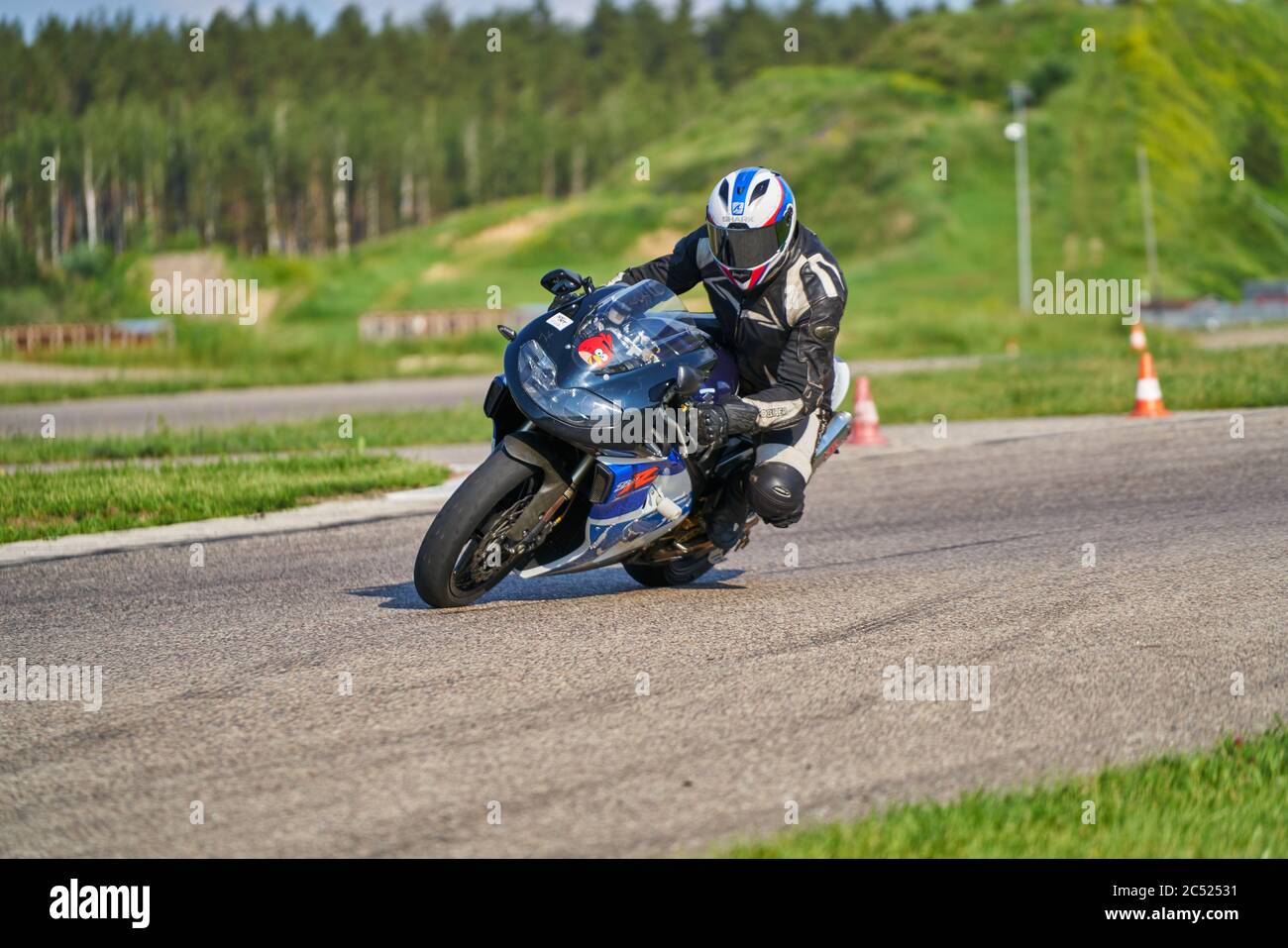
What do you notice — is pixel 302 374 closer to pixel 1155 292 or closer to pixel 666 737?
pixel 666 737

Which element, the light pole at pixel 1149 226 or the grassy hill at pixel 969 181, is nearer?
the light pole at pixel 1149 226

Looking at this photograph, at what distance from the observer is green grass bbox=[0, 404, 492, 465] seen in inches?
647

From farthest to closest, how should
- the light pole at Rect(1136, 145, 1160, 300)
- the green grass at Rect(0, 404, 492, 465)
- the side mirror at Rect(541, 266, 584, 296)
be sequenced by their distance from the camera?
the light pole at Rect(1136, 145, 1160, 300) < the green grass at Rect(0, 404, 492, 465) < the side mirror at Rect(541, 266, 584, 296)

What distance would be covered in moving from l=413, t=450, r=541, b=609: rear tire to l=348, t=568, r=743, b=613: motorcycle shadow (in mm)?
219

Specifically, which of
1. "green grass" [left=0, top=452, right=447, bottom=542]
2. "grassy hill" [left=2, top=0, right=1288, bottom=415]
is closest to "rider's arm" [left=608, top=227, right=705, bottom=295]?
"green grass" [left=0, top=452, right=447, bottom=542]

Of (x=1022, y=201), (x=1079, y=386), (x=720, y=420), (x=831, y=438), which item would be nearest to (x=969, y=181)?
(x=1022, y=201)

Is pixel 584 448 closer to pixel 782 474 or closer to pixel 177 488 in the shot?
pixel 782 474

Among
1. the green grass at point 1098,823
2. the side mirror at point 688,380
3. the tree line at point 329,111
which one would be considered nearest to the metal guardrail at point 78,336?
the tree line at point 329,111

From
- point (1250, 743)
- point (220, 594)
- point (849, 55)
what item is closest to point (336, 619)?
point (220, 594)

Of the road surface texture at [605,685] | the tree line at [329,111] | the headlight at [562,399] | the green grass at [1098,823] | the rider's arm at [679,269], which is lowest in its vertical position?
the green grass at [1098,823]

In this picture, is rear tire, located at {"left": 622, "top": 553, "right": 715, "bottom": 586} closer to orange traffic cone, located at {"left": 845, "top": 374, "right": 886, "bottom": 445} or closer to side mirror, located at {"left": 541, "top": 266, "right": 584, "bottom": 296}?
side mirror, located at {"left": 541, "top": 266, "right": 584, "bottom": 296}

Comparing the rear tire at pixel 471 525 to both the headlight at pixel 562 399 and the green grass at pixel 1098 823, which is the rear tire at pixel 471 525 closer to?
the headlight at pixel 562 399

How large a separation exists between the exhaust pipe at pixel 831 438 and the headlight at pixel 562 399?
1433mm

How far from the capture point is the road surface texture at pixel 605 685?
4.43m
